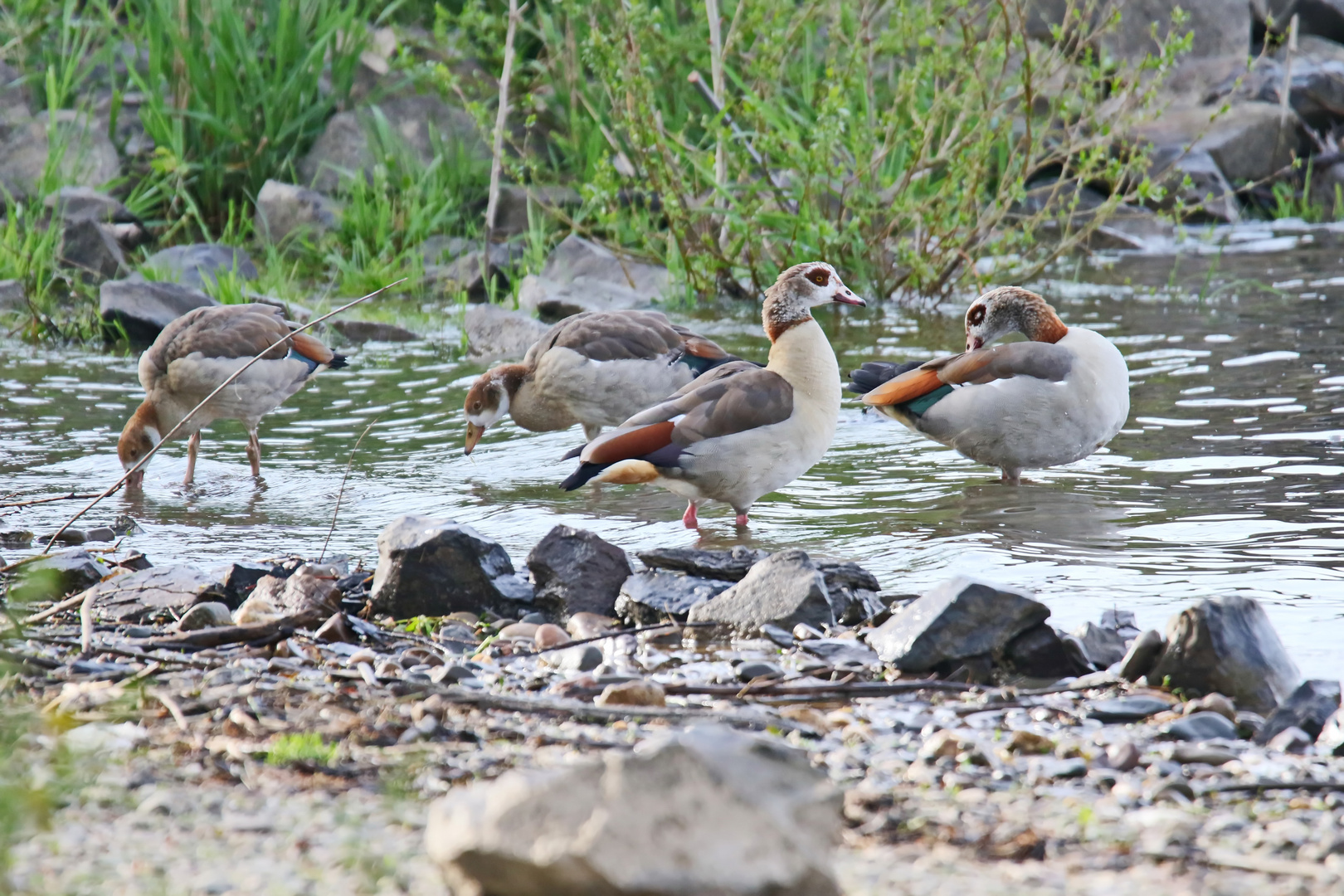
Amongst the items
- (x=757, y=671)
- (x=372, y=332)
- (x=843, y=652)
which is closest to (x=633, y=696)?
(x=757, y=671)

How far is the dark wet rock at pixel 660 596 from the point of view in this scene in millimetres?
4492

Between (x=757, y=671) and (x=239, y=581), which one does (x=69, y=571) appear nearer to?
(x=239, y=581)

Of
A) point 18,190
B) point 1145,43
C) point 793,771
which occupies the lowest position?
point 793,771

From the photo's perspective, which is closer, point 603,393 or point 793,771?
point 793,771

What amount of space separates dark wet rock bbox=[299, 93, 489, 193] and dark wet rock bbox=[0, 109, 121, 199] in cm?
187

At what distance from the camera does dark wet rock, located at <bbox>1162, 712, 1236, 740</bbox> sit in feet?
10.9

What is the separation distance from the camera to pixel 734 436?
228 inches

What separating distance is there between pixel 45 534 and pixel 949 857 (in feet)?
14.3

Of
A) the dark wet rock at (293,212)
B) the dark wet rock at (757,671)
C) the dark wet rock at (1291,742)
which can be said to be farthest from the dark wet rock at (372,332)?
the dark wet rock at (1291,742)

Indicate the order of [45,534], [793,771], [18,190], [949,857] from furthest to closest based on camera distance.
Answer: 1. [18,190]
2. [45,534]
3. [949,857]
4. [793,771]

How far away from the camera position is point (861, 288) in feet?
37.4

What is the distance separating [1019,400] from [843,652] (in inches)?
108

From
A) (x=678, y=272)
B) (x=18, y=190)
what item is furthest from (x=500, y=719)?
(x=18, y=190)

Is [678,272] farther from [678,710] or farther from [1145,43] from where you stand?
[1145,43]
